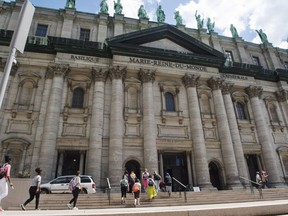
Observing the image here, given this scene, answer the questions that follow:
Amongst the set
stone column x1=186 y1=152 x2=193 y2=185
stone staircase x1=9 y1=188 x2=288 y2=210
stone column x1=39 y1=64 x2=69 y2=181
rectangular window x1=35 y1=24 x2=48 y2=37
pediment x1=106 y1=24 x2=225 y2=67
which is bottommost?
stone staircase x1=9 y1=188 x2=288 y2=210

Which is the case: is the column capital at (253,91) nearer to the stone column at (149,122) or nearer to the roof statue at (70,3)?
the stone column at (149,122)

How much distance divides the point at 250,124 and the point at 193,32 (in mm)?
14933

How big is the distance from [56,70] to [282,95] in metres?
28.5

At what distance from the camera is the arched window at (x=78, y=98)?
2105 cm

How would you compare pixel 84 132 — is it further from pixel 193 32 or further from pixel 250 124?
pixel 193 32

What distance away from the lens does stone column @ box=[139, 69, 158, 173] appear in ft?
61.4

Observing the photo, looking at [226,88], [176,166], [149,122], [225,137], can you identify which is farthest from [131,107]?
[226,88]

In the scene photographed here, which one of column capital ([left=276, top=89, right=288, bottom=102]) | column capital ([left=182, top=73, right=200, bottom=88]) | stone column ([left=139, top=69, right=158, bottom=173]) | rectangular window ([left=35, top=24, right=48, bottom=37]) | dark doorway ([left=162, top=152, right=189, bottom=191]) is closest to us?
stone column ([left=139, top=69, right=158, bottom=173])

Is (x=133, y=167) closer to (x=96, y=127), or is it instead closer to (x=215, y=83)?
(x=96, y=127)

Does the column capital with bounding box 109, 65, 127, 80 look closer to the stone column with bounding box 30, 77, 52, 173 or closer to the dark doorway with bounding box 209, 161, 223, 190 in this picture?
the stone column with bounding box 30, 77, 52, 173

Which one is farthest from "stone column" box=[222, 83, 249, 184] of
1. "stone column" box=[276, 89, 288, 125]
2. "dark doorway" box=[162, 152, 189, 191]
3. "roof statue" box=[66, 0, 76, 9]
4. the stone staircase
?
"roof statue" box=[66, 0, 76, 9]

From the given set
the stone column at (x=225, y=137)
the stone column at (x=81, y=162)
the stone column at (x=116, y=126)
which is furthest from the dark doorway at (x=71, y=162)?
the stone column at (x=225, y=137)

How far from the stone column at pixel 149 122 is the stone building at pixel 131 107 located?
0.33 feet

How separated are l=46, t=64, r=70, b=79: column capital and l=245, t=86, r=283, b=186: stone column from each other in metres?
22.2
